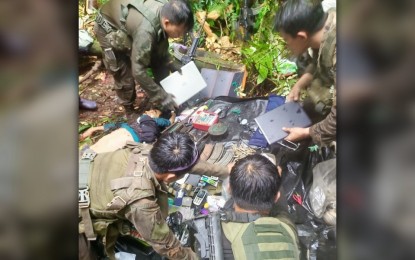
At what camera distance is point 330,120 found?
2469 mm

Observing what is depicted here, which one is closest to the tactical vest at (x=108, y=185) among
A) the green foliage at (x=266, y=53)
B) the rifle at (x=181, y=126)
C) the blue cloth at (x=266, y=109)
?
the rifle at (x=181, y=126)

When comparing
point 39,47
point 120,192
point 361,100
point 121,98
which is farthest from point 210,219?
point 39,47

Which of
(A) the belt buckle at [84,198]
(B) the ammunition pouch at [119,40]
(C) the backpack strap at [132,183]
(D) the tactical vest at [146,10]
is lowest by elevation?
(A) the belt buckle at [84,198]

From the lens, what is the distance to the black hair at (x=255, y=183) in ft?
8.08

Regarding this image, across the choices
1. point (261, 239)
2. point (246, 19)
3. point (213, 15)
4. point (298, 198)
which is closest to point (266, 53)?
point (246, 19)

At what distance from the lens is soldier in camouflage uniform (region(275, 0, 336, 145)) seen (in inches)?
96.4

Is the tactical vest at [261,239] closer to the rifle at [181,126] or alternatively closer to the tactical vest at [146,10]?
the rifle at [181,126]

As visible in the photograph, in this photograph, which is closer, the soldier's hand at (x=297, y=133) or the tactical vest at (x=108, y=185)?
the tactical vest at (x=108, y=185)

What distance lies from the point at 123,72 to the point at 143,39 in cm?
16

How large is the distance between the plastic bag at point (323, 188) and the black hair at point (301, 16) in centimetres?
56

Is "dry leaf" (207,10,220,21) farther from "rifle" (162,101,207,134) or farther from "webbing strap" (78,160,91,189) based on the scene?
"webbing strap" (78,160,91,189)

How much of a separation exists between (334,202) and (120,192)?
88 cm

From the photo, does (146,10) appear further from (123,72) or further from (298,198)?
(298,198)

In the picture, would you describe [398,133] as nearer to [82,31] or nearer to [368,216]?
[368,216]
